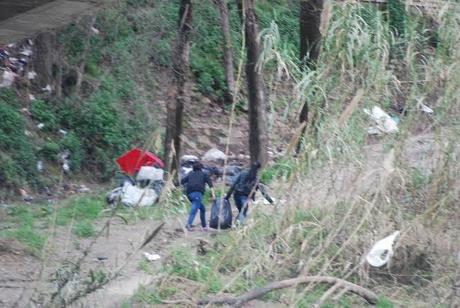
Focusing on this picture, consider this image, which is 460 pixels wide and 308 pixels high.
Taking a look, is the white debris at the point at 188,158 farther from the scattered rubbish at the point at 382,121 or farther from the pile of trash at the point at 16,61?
the scattered rubbish at the point at 382,121

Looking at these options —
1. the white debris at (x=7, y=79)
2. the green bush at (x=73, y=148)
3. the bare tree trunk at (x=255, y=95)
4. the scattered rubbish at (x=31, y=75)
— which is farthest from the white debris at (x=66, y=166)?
the bare tree trunk at (x=255, y=95)

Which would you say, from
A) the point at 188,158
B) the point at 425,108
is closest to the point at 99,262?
the point at 425,108

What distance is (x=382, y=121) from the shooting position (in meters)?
8.61

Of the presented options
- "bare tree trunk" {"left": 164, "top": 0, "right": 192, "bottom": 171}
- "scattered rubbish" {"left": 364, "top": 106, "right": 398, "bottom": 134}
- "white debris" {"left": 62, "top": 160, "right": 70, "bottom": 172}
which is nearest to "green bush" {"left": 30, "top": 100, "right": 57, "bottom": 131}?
"white debris" {"left": 62, "top": 160, "right": 70, "bottom": 172}

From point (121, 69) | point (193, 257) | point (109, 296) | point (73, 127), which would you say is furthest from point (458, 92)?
point (121, 69)

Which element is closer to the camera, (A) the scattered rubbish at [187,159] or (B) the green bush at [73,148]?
(A) the scattered rubbish at [187,159]

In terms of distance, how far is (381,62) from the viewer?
8.35 metres

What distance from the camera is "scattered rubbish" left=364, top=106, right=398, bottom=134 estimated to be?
8.52 meters

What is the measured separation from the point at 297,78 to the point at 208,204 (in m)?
4.29

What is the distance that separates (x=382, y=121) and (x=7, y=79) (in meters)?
8.57

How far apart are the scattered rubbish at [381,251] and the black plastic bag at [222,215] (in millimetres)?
2542

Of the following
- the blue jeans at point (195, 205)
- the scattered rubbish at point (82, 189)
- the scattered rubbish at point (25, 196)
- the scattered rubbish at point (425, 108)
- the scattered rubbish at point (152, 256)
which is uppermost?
the scattered rubbish at point (425, 108)

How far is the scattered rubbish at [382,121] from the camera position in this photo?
27.9 ft

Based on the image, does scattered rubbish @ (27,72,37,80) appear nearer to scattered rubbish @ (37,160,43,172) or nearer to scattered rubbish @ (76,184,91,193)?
scattered rubbish @ (37,160,43,172)
